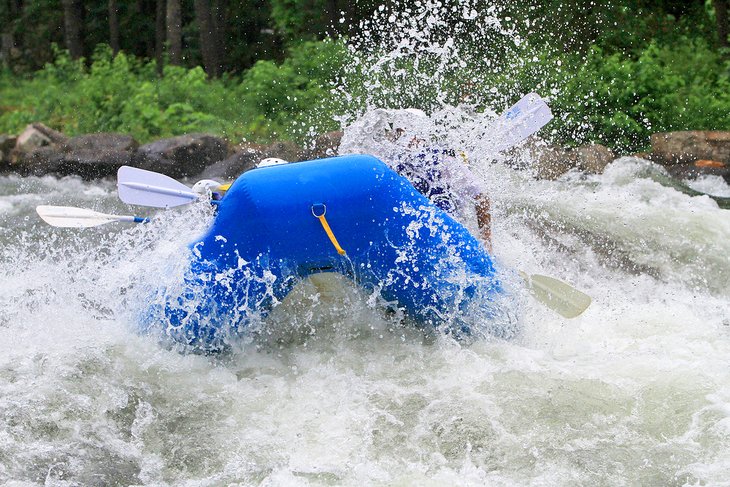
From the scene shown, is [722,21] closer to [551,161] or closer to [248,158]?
[551,161]

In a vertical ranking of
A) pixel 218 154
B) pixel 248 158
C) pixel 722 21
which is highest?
pixel 722 21

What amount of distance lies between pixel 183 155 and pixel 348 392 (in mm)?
7056

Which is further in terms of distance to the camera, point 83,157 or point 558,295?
point 83,157

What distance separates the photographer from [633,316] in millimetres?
4953

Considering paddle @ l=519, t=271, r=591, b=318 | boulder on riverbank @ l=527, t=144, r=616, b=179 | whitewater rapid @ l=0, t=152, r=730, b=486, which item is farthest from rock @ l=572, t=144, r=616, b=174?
paddle @ l=519, t=271, r=591, b=318

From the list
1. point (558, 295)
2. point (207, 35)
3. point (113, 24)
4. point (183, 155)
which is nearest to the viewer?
point (558, 295)

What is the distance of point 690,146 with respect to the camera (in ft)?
30.5

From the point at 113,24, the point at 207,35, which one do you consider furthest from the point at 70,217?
the point at 113,24

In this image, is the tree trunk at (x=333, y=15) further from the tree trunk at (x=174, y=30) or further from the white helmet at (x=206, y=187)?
the white helmet at (x=206, y=187)

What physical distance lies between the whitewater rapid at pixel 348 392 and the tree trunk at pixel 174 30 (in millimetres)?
9394

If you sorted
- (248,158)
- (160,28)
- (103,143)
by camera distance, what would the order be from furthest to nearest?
(160,28) → (103,143) → (248,158)

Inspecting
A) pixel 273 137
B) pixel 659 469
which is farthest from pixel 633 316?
pixel 273 137

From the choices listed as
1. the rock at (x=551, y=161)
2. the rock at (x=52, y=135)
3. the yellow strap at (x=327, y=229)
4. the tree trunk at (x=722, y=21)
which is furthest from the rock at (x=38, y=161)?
the tree trunk at (x=722, y=21)

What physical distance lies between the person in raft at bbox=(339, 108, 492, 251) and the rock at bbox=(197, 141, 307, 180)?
17.0 feet
